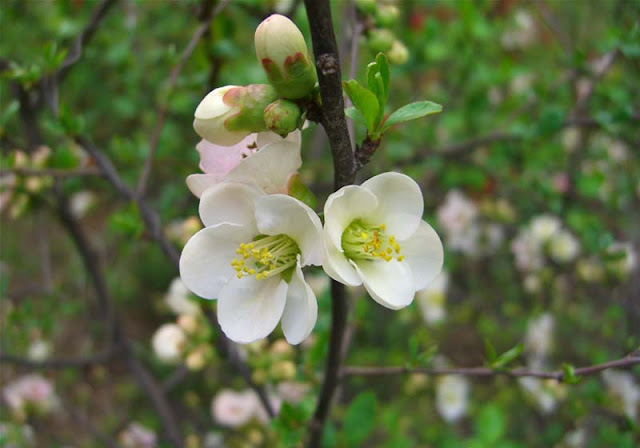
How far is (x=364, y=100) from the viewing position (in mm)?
673

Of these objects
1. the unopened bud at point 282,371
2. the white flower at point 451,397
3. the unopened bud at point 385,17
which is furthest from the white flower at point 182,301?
the white flower at point 451,397

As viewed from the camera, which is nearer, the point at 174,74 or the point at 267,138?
the point at 267,138

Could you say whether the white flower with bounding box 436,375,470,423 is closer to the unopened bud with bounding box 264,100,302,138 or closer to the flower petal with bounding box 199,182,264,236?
the flower petal with bounding box 199,182,264,236

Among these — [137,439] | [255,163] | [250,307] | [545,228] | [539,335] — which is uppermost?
[255,163]

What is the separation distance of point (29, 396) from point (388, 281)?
1.92 m

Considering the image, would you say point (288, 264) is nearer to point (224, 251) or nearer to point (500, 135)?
point (224, 251)

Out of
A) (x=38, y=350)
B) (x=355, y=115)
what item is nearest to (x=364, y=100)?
(x=355, y=115)

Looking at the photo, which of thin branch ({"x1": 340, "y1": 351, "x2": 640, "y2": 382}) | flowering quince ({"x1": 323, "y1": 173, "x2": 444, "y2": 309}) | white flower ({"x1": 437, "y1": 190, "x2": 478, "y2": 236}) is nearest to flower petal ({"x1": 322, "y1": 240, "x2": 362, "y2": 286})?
flowering quince ({"x1": 323, "y1": 173, "x2": 444, "y2": 309})

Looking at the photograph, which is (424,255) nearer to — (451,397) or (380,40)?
(380,40)

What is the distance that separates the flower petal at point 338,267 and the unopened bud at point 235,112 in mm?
184

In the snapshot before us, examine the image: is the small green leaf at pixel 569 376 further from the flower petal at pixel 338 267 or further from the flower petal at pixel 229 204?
the flower petal at pixel 229 204

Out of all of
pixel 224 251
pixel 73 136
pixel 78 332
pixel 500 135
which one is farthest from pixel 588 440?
pixel 78 332

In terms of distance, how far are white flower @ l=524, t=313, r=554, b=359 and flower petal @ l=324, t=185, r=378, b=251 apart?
188cm

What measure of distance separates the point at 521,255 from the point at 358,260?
203 centimetres
